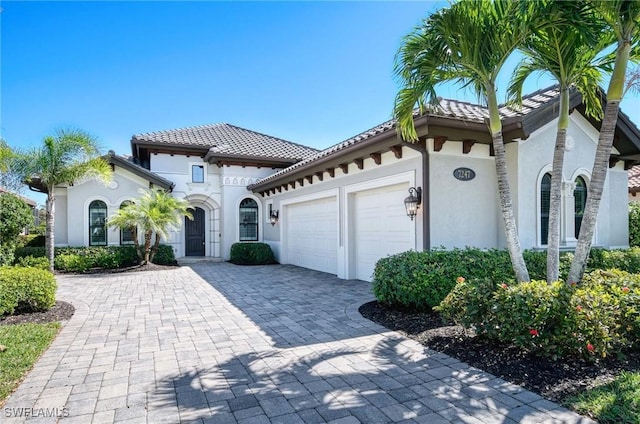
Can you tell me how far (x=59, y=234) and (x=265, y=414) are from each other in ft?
51.3

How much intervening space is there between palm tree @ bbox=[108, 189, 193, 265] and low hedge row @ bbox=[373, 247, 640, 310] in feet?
32.3

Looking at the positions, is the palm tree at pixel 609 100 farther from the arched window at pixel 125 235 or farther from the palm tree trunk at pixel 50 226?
the arched window at pixel 125 235

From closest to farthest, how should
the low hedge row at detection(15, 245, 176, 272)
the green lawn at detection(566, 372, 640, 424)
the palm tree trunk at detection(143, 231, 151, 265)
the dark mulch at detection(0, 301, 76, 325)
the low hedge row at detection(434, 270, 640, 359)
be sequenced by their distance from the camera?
the green lawn at detection(566, 372, 640, 424)
the low hedge row at detection(434, 270, 640, 359)
the dark mulch at detection(0, 301, 76, 325)
the low hedge row at detection(15, 245, 176, 272)
the palm tree trunk at detection(143, 231, 151, 265)

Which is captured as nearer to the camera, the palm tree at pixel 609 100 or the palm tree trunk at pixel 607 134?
the palm tree at pixel 609 100

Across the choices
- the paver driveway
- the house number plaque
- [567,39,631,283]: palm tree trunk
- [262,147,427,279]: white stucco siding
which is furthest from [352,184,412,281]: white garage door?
[567,39,631,283]: palm tree trunk

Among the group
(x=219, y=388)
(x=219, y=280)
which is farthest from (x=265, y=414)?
(x=219, y=280)

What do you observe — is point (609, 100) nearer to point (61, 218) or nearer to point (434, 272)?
point (434, 272)

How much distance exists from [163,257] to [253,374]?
12.5m

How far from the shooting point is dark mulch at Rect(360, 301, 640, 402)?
Result: 3717mm

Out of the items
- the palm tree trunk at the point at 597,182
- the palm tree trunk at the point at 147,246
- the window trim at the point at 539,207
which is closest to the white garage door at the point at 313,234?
the palm tree trunk at the point at 147,246

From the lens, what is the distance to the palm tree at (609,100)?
4552mm

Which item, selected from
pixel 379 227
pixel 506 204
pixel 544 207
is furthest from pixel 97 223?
pixel 544 207

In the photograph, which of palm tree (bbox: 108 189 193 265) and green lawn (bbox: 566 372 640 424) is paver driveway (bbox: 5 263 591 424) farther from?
palm tree (bbox: 108 189 193 265)

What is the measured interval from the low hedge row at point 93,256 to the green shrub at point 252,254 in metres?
2.69
